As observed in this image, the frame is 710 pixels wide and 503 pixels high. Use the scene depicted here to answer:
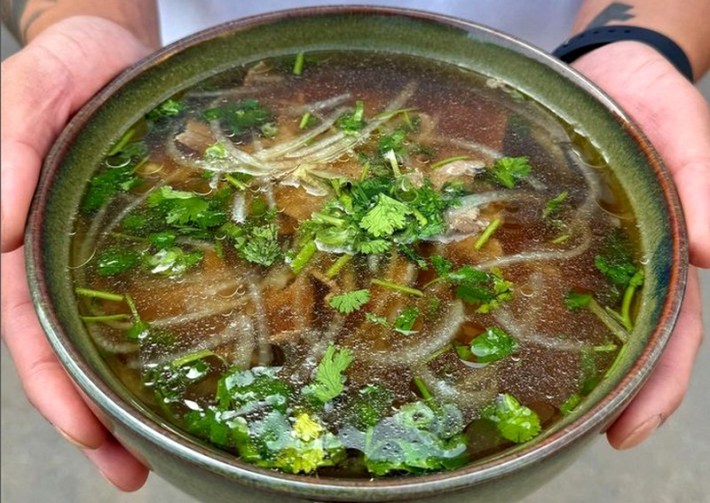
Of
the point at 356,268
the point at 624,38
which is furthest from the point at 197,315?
the point at 624,38

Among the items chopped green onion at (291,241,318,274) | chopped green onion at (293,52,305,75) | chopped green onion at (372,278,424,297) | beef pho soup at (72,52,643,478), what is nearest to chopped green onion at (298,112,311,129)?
beef pho soup at (72,52,643,478)

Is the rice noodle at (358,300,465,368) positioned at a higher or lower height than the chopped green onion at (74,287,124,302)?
higher

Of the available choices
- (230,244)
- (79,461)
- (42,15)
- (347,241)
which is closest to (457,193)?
(347,241)

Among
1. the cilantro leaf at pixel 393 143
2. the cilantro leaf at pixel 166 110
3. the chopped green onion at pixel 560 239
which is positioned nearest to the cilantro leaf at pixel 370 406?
the chopped green onion at pixel 560 239

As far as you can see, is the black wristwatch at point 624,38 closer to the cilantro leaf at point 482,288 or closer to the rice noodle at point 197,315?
the cilantro leaf at point 482,288

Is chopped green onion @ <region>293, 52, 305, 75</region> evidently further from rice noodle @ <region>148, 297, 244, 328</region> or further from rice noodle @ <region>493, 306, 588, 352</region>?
rice noodle @ <region>493, 306, 588, 352</region>

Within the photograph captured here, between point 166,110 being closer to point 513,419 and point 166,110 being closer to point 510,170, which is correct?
point 510,170

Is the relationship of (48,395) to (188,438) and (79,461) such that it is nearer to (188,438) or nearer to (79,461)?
(188,438)

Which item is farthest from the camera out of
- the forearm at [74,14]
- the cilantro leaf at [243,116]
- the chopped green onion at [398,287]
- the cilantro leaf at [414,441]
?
the forearm at [74,14]
